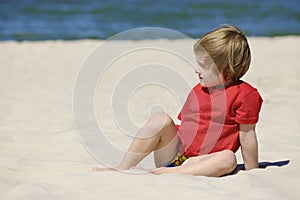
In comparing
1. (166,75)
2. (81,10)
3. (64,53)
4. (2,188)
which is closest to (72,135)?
(2,188)

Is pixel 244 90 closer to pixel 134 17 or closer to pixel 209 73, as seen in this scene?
pixel 209 73

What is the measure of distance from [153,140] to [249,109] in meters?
0.58

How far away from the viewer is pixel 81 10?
17844 millimetres

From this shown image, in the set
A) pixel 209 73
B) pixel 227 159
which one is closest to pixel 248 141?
pixel 227 159

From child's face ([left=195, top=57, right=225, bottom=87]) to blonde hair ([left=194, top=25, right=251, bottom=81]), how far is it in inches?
1.0

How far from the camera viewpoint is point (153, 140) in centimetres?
315

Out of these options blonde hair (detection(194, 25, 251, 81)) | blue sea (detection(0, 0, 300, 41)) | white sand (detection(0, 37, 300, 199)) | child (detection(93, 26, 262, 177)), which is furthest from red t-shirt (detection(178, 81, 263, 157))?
blue sea (detection(0, 0, 300, 41))

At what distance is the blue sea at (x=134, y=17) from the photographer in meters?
13.3

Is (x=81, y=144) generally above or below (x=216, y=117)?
below

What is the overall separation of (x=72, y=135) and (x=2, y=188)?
57.6 inches

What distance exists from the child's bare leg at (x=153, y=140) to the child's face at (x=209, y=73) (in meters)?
0.31

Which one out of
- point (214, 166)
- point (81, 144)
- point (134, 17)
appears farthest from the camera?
point (134, 17)

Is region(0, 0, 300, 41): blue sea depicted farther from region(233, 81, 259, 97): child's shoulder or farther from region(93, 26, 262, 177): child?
region(233, 81, 259, 97): child's shoulder

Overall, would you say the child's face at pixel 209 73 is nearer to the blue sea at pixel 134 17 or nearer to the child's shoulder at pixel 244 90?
the child's shoulder at pixel 244 90
